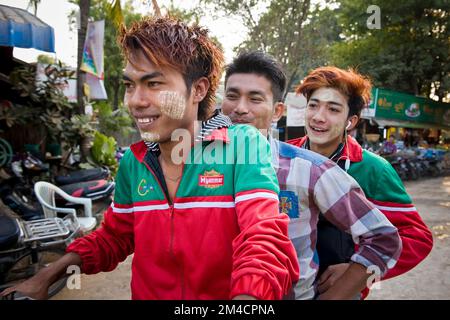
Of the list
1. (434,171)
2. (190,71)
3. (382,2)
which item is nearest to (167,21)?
(190,71)

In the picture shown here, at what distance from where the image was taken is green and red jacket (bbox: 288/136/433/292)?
1639mm

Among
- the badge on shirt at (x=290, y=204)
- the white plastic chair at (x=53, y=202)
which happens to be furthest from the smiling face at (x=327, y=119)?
the white plastic chair at (x=53, y=202)

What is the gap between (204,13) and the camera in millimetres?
12266

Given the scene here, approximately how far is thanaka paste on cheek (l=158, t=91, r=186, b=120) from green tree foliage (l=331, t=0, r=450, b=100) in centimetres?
1515

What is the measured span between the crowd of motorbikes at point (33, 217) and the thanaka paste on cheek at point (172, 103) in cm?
255

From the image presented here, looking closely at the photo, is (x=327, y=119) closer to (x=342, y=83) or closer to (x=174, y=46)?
(x=342, y=83)

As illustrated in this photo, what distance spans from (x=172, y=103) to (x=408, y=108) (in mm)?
16416

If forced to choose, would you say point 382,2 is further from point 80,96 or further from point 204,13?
point 80,96

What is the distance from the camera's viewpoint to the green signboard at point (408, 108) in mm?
13906

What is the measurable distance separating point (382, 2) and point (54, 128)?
45.2ft

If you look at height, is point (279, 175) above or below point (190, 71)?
below

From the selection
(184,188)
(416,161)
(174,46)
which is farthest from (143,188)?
(416,161)

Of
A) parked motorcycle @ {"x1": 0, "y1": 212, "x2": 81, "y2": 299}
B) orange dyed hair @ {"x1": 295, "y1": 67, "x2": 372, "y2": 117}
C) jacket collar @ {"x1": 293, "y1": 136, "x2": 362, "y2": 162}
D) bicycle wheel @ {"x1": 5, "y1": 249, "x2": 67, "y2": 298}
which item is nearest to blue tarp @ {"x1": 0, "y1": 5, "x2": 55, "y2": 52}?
parked motorcycle @ {"x1": 0, "y1": 212, "x2": 81, "y2": 299}

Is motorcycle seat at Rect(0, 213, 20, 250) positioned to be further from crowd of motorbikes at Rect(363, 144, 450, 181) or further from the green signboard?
the green signboard
